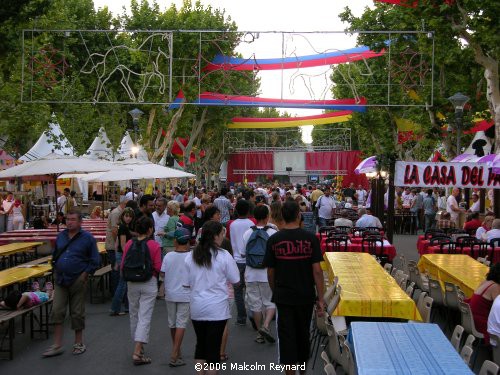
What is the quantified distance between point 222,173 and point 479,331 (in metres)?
70.6

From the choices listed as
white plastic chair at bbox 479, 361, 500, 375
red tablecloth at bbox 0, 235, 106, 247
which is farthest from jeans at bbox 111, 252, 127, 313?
white plastic chair at bbox 479, 361, 500, 375

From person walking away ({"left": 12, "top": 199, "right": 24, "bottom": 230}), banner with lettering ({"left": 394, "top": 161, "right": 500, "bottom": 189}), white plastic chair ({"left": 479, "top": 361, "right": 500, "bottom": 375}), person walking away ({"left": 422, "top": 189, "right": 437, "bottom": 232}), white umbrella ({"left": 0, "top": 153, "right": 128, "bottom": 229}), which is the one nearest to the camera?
white plastic chair ({"left": 479, "top": 361, "right": 500, "bottom": 375})

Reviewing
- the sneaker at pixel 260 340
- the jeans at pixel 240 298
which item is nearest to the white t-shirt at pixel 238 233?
the jeans at pixel 240 298

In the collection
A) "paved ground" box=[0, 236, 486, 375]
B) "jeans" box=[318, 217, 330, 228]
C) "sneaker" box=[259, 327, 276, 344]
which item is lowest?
"paved ground" box=[0, 236, 486, 375]

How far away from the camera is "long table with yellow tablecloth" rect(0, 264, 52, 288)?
9.08 m

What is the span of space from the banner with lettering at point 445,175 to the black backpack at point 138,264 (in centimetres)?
759

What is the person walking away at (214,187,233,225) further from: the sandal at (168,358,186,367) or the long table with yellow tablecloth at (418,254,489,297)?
the sandal at (168,358,186,367)

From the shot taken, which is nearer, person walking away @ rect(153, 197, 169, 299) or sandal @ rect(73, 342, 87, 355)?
sandal @ rect(73, 342, 87, 355)

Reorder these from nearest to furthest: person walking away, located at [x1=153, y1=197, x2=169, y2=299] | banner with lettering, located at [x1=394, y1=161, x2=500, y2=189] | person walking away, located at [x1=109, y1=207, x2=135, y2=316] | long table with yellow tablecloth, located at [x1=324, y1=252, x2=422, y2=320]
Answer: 1. long table with yellow tablecloth, located at [x1=324, y1=252, x2=422, y2=320]
2. person walking away, located at [x1=109, y1=207, x2=135, y2=316]
3. person walking away, located at [x1=153, y1=197, x2=169, y2=299]
4. banner with lettering, located at [x1=394, y1=161, x2=500, y2=189]

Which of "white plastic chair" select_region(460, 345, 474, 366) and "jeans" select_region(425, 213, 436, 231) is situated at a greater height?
"white plastic chair" select_region(460, 345, 474, 366)

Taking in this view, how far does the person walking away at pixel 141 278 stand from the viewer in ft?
24.5

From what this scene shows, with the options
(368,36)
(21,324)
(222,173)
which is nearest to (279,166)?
(222,173)

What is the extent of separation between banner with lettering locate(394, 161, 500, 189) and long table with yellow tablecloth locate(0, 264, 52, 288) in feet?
23.5

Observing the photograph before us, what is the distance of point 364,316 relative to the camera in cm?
711
